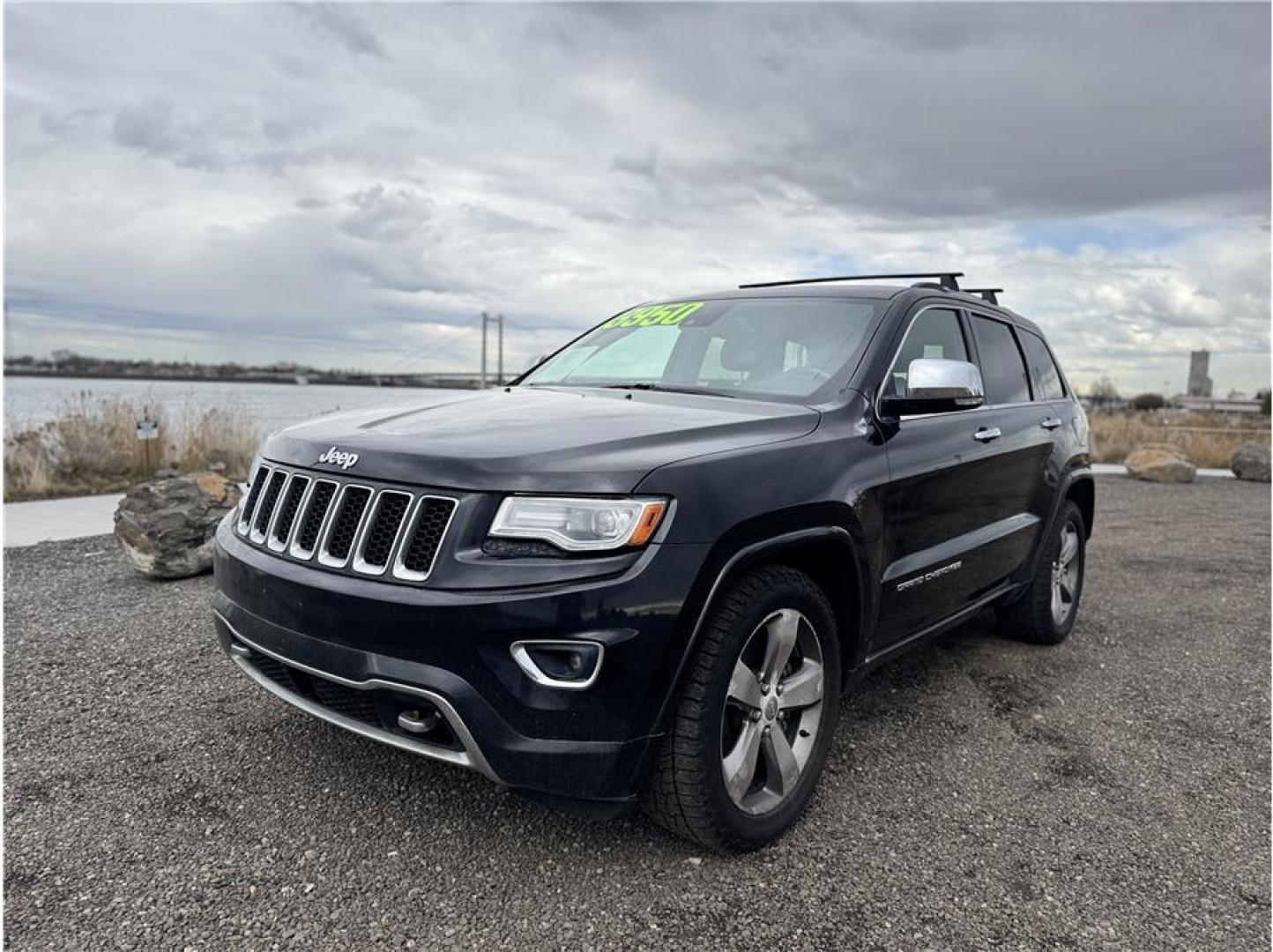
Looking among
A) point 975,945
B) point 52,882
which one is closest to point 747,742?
point 975,945

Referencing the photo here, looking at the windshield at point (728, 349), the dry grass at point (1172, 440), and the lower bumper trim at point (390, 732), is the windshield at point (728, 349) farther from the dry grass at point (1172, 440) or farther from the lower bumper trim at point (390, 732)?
the dry grass at point (1172, 440)

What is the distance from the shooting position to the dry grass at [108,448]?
32.6 feet

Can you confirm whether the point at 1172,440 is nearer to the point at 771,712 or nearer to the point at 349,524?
the point at 771,712

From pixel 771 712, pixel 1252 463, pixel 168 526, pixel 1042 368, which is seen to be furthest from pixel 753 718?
pixel 1252 463

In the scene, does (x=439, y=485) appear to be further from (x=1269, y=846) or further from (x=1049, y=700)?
(x=1049, y=700)

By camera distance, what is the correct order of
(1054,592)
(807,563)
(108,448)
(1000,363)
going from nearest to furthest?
(807,563) < (1000,363) < (1054,592) < (108,448)

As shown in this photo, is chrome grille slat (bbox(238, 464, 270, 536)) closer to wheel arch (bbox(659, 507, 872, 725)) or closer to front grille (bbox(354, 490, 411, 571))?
front grille (bbox(354, 490, 411, 571))

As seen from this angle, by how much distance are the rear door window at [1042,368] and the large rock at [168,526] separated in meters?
5.06

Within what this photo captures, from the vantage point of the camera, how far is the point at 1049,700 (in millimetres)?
4227

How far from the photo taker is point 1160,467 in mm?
14203

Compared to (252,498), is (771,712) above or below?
below

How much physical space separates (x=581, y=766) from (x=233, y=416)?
11.5 metres

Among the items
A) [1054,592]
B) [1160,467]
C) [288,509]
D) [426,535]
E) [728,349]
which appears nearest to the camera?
[426,535]

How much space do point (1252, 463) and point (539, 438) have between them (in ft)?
52.2
